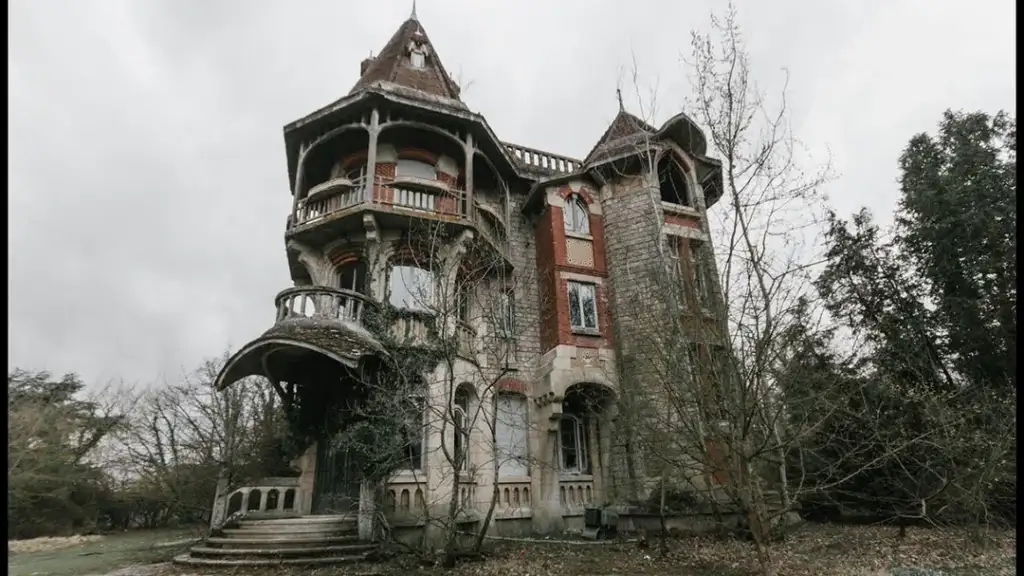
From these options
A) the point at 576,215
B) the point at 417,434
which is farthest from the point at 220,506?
the point at 576,215

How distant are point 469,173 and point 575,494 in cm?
957

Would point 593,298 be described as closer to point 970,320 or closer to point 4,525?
point 970,320

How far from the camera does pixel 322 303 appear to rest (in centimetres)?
1261

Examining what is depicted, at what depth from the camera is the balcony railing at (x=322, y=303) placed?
40.7 ft

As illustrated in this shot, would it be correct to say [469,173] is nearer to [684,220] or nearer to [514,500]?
[684,220]

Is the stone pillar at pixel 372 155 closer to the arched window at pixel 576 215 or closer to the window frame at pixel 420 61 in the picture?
the window frame at pixel 420 61

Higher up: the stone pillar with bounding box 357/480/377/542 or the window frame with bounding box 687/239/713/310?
the window frame with bounding box 687/239/713/310

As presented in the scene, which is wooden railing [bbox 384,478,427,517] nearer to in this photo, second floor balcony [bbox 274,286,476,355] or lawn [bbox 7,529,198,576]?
second floor balcony [bbox 274,286,476,355]

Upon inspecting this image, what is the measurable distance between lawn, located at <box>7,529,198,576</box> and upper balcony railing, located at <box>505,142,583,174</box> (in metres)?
15.2

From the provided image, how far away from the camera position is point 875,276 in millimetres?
17547

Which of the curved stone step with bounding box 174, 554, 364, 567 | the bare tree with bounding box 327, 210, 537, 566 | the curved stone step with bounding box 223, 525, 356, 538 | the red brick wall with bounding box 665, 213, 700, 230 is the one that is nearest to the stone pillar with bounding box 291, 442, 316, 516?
the curved stone step with bounding box 223, 525, 356, 538

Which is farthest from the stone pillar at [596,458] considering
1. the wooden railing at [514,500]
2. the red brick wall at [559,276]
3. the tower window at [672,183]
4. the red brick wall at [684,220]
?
the tower window at [672,183]

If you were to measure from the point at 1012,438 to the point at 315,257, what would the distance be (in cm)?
1609

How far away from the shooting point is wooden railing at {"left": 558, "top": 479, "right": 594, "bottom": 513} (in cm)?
1446
